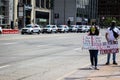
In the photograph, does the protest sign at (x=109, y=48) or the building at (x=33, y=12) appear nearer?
the protest sign at (x=109, y=48)

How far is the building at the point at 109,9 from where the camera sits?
194 metres

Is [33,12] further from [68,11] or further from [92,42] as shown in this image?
[92,42]

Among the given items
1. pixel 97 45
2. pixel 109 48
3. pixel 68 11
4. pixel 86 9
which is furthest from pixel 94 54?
pixel 86 9

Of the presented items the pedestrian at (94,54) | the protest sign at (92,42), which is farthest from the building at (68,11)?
the pedestrian at (94,54)

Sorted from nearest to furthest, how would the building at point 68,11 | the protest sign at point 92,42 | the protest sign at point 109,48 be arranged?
the protest sign at point 92,42
the protest sign at point 109,48
the building at point 68,11

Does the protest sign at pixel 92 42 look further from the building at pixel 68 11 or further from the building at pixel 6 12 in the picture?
the building at pixel 68 11

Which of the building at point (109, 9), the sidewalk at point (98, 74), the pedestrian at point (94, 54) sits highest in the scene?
the building at point (109, 9)

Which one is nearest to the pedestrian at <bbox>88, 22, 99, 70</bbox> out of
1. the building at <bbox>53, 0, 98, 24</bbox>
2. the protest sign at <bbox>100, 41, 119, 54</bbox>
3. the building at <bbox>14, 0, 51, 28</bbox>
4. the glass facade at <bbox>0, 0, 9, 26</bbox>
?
the protest sign at <bbox>100, 41, 119, 54</bbox>

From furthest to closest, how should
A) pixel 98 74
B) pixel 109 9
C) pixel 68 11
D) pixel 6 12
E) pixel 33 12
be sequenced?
1. pixel 109 9
2. pixel 68 11
3. pixel 33 12
4. pixel 6 12
5. pixel 98 74

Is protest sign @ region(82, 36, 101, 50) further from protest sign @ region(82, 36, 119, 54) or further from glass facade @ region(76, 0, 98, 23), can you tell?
glass facade @ region(76, 0, 98, 23)

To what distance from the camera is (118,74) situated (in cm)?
1404

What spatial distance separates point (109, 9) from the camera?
195m

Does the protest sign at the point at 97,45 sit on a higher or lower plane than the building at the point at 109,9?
lower

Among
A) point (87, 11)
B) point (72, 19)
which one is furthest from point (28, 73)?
point (87, 11)
